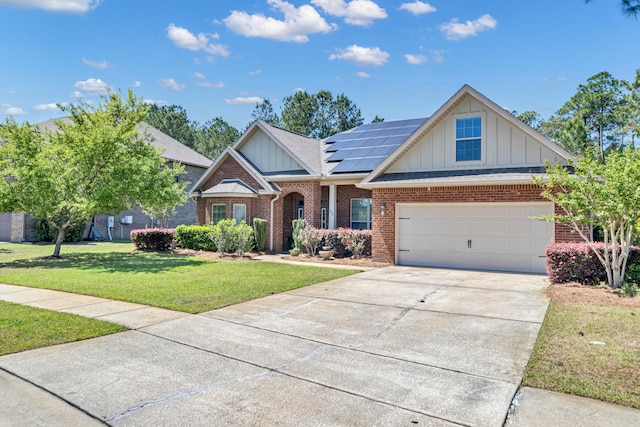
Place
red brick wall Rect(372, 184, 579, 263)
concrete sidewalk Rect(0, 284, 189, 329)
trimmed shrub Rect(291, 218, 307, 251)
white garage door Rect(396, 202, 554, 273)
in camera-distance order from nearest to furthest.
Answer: concrete sidewalk Rect(0, 284, 189, 329)
red brick wall Rect(372, 184, 579, 263)
white garage door Rect(396, 202, 554, 273)
trimmed shrub Rect(291, 218, 307, 251)

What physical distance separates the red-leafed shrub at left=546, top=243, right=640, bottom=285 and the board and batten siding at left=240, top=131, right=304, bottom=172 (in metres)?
11.3

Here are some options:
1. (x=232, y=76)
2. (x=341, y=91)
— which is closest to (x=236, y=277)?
(x=232, y=76)

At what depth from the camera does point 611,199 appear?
26.9 feet

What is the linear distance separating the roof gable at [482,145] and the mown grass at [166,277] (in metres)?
4.79

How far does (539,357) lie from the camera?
480cm

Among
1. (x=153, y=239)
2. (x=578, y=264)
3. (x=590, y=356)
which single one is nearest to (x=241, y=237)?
(x=153, y=239)

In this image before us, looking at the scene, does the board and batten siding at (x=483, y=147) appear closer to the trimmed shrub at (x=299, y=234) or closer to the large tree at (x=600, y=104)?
the trimmed shrub at (x=299, y=234)

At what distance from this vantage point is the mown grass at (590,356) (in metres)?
3.94

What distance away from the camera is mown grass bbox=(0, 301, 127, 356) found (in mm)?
5332

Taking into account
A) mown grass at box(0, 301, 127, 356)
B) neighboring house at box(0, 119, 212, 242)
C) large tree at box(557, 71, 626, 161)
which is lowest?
mown grass at box(0, 301, 127, 356)

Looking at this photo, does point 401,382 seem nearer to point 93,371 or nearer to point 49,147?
point 93,371

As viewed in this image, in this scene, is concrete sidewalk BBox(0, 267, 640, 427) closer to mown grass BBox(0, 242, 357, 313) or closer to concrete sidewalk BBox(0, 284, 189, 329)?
concrete sidewalk BBox(0, 284, 189, 329)

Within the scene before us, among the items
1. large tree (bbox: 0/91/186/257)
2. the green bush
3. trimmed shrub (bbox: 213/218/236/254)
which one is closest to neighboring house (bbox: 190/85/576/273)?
trimmed shrub (bbox: 213/218/236/254)

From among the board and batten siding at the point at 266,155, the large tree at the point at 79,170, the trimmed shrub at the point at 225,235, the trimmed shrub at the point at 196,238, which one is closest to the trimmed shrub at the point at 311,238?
the trimmed shrub at the point at 225,235
